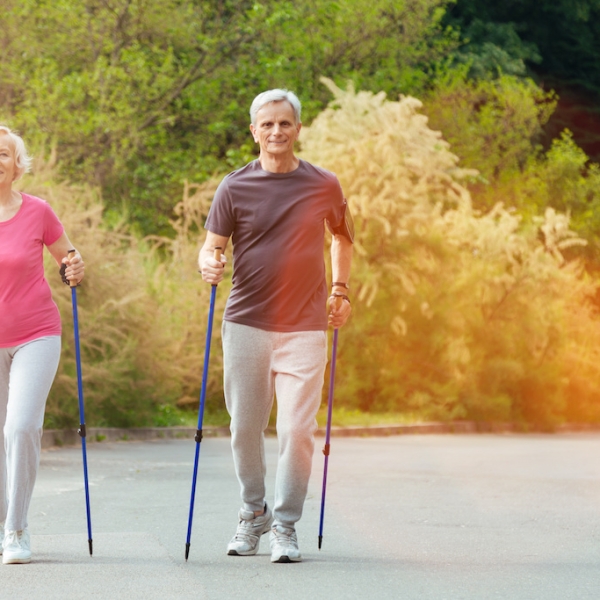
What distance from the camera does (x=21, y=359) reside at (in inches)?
244

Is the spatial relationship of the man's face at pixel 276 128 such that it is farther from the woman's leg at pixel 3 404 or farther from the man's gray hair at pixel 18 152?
the woman's leg at pixel 3 404

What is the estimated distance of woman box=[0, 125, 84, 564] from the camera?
20.1 feet

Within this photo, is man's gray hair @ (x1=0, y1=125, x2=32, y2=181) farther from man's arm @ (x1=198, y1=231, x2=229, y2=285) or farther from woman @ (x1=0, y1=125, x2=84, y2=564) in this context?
man's arm @ (x1=198, y1=231, x2=229, y2=285)

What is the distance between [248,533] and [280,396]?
2.35 ft

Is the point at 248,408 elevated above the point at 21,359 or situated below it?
below

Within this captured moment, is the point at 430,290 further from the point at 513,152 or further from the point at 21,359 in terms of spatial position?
the point at 21,359

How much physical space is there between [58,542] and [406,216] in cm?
1778

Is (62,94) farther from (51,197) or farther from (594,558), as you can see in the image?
(594,558)

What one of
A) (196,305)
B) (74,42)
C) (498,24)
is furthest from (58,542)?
(498,24)

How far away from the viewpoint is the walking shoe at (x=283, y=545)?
6.27 m

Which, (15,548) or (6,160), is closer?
(15,548)

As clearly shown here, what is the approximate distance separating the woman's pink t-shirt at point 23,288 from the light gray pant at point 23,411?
0.06 m

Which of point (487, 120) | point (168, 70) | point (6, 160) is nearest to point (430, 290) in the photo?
point (168, 70)

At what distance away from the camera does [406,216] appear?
2425 cm
